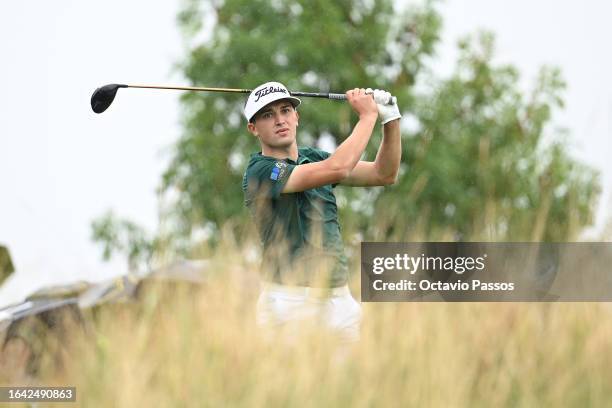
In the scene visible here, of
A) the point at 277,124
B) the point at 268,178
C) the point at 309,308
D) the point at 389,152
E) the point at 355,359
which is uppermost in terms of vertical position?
the point at 277,124

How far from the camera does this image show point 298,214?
5.55 metres

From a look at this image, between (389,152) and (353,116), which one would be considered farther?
(353,116)

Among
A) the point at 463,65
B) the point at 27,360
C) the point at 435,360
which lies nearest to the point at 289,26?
the point at 463,65

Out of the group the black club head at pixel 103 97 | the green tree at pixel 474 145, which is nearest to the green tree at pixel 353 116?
A: the green tree at pixel 474 145

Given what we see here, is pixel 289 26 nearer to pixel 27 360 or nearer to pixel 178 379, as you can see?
pixel 27 360

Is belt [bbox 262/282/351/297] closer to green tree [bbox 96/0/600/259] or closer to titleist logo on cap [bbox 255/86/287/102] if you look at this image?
titleist logo on cap [bbox 255/86/287/102]

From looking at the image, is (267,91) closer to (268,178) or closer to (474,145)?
(268,178)

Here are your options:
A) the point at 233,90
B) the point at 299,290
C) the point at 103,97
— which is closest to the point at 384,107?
the point at 233,90

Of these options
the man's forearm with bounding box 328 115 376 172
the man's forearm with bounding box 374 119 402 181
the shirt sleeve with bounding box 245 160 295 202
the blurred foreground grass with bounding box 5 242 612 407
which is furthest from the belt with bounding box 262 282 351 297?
the man's forearm with bounding box 374 119 402 181

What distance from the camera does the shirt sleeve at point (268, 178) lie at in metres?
5.46

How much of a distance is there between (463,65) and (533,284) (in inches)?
1055

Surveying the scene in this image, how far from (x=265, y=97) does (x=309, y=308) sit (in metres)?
1.20

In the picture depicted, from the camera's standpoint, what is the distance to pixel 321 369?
4.94 metres

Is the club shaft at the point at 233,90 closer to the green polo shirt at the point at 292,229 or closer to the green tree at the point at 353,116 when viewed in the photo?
the green polo shirt at the point at 292,229
